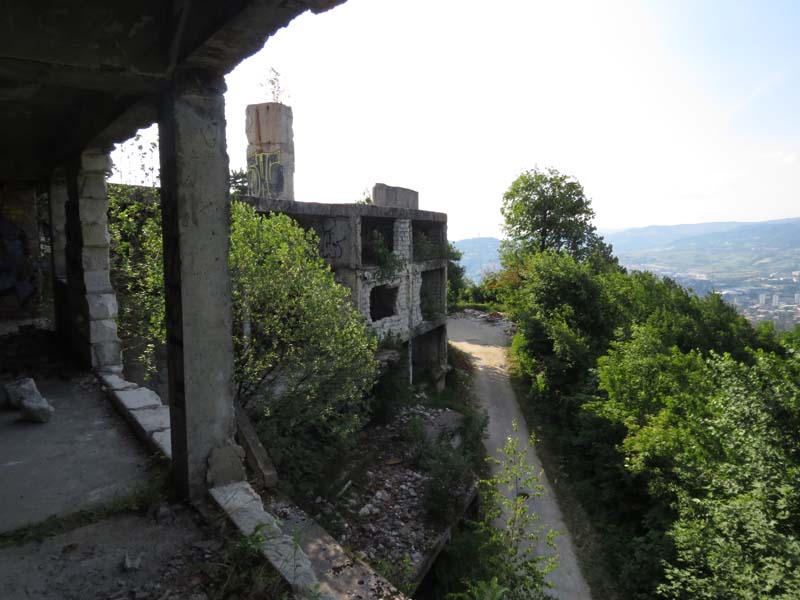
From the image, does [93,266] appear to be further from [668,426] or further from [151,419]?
[668,426]

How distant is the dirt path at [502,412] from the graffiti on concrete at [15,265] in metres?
10.9

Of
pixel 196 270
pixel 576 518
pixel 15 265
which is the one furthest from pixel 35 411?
pixel 576 518

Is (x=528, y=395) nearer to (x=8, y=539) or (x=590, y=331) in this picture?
(x=590, y=331)

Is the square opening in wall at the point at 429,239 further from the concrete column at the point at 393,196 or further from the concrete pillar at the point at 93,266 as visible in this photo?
the concrete pillar at the point at 93,266

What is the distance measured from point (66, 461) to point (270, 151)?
12497 millimetres

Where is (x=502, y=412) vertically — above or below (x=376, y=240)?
below

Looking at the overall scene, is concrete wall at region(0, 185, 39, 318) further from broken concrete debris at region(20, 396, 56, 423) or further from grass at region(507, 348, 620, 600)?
grass at region(507, 348, 620, 600)

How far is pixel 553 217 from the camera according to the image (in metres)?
31.9

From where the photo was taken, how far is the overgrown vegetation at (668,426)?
28.5 ft

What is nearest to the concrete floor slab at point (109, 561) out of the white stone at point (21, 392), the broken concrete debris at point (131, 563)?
the broken concrete debris at point (131, 563)

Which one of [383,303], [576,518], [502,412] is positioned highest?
[383,303]

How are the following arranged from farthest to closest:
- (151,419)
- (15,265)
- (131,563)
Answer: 1. (15,265)
2. (151,419)
3. (131,563)

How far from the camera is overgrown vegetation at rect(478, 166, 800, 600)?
8.69 metres

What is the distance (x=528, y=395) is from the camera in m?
20.2
